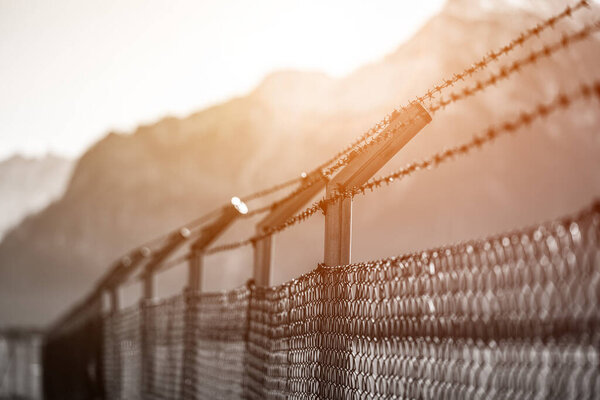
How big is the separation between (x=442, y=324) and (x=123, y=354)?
6.89 m

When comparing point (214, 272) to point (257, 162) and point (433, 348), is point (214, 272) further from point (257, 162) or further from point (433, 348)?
point (433, 348)

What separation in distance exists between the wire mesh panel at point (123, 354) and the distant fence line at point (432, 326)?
2.59 meters

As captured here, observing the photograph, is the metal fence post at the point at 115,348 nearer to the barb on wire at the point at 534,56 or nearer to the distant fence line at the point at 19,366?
the distant fence line at the point at 19,366

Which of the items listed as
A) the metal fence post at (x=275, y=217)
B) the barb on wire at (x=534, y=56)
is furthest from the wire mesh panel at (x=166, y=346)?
the barb on wire at (x=534, y=56)

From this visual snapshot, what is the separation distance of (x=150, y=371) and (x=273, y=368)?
3.47 m

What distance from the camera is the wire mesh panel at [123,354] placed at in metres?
7.86

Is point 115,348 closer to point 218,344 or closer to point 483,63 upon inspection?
point 218,344

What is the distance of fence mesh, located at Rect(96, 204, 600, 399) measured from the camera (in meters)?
1.75

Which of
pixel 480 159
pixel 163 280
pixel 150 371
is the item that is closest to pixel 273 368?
pixel 150 371

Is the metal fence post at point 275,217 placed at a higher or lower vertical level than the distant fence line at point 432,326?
higher

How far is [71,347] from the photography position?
11969 mm

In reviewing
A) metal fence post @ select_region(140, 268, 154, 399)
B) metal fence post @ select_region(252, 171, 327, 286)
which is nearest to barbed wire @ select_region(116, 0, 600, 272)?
metal fence post @ select_region(252, 171, 327, 286)

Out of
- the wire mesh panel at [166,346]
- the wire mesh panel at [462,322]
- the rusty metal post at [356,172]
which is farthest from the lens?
the wire mesh panel at [166,346]

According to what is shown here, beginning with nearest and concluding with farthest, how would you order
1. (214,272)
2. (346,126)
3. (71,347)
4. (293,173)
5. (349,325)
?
(349,325) → (71,347) → (346,126) → (293,173) → (214,272)
